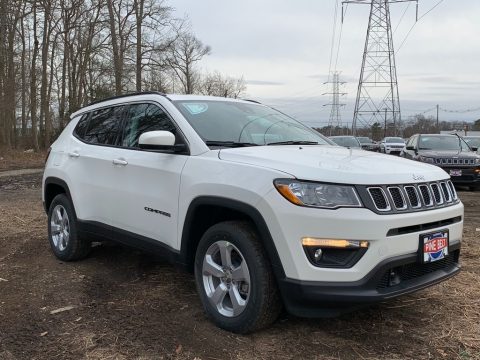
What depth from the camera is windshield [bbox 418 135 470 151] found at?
13680 mm

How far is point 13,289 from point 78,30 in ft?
103

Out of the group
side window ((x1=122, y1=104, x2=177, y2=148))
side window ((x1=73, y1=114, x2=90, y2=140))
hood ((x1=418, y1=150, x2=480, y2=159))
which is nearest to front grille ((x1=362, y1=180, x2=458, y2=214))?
side window ((x1=122, y1=104, x2=177, y2=148))

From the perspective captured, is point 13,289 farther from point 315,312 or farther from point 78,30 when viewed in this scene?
point 78,30

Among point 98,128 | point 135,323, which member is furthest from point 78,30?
point 135,323

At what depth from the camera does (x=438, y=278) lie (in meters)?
3.61

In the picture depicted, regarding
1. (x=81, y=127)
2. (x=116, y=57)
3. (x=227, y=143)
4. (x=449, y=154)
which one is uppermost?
(x=116, y=57)

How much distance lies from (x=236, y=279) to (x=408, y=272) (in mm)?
1166

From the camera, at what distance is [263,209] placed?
11.1ft

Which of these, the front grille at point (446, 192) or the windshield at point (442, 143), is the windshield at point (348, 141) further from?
the front grille at point (446, 192)

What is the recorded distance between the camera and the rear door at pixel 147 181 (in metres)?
4.18

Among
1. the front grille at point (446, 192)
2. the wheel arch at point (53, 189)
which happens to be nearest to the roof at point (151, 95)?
the wheel arch at point (53, 189)

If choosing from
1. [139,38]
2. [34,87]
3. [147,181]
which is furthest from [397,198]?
[139,38]

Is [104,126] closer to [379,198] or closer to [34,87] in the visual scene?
[379,198]

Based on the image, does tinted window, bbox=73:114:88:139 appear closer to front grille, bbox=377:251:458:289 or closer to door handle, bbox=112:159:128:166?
door handle, bbox=112:159:128:166
